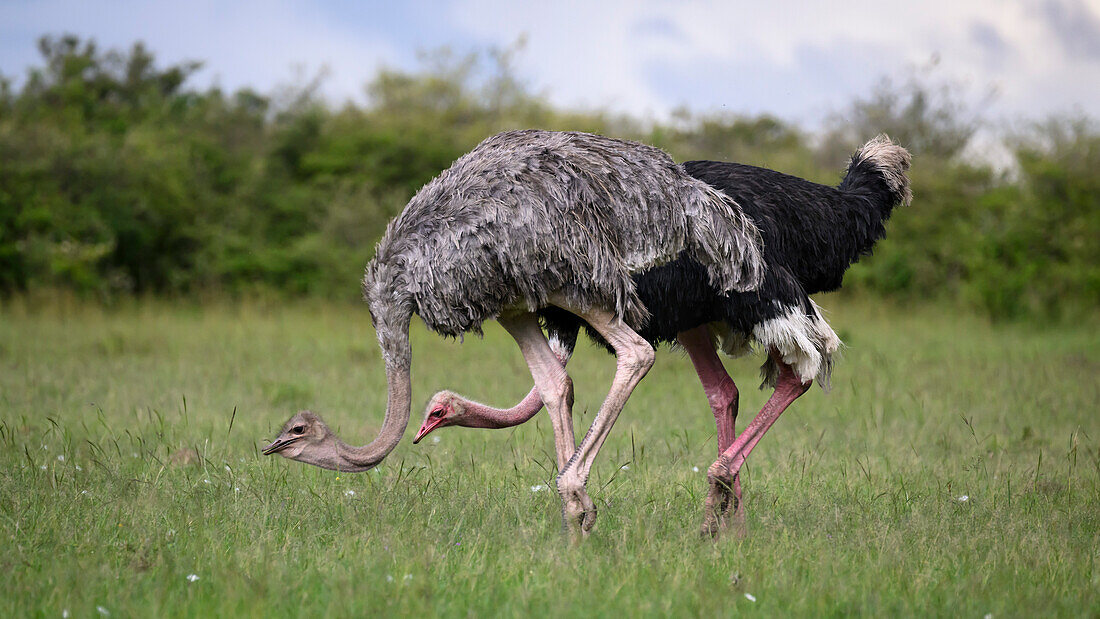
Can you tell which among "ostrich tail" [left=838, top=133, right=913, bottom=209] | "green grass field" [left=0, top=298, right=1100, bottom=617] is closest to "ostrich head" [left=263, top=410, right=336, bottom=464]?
"green grass field" [left=0, top=298, right=1100, bottom=617]

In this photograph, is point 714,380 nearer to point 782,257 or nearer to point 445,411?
point 782,257

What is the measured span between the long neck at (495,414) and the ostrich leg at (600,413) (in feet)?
1.58

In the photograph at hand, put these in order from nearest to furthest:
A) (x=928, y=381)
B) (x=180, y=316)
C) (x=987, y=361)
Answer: (x=928, y=381) → (x=987, y=361) → (x=180, y=316)

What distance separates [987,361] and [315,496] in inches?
319

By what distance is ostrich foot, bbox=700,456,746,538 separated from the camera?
14.9 ft

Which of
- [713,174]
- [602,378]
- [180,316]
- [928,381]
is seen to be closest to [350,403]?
[602,378]

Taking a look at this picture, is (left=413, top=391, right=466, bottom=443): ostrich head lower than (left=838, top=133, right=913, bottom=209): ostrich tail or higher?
lower

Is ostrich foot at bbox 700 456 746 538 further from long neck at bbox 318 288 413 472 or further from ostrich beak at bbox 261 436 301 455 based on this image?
ostrich beak at bbox 261 436 301 455

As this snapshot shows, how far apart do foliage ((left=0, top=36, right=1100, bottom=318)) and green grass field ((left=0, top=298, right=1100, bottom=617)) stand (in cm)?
642

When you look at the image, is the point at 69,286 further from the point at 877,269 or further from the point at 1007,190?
the point at 1007,190

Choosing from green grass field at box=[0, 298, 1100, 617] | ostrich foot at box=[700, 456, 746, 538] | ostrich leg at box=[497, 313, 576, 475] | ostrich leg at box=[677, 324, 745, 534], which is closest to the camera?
green grass field at box=[0, 298, 1100, 617]

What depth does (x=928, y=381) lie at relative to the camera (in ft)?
31.7

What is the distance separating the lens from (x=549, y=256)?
407cm

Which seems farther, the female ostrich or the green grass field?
the female ostrich
